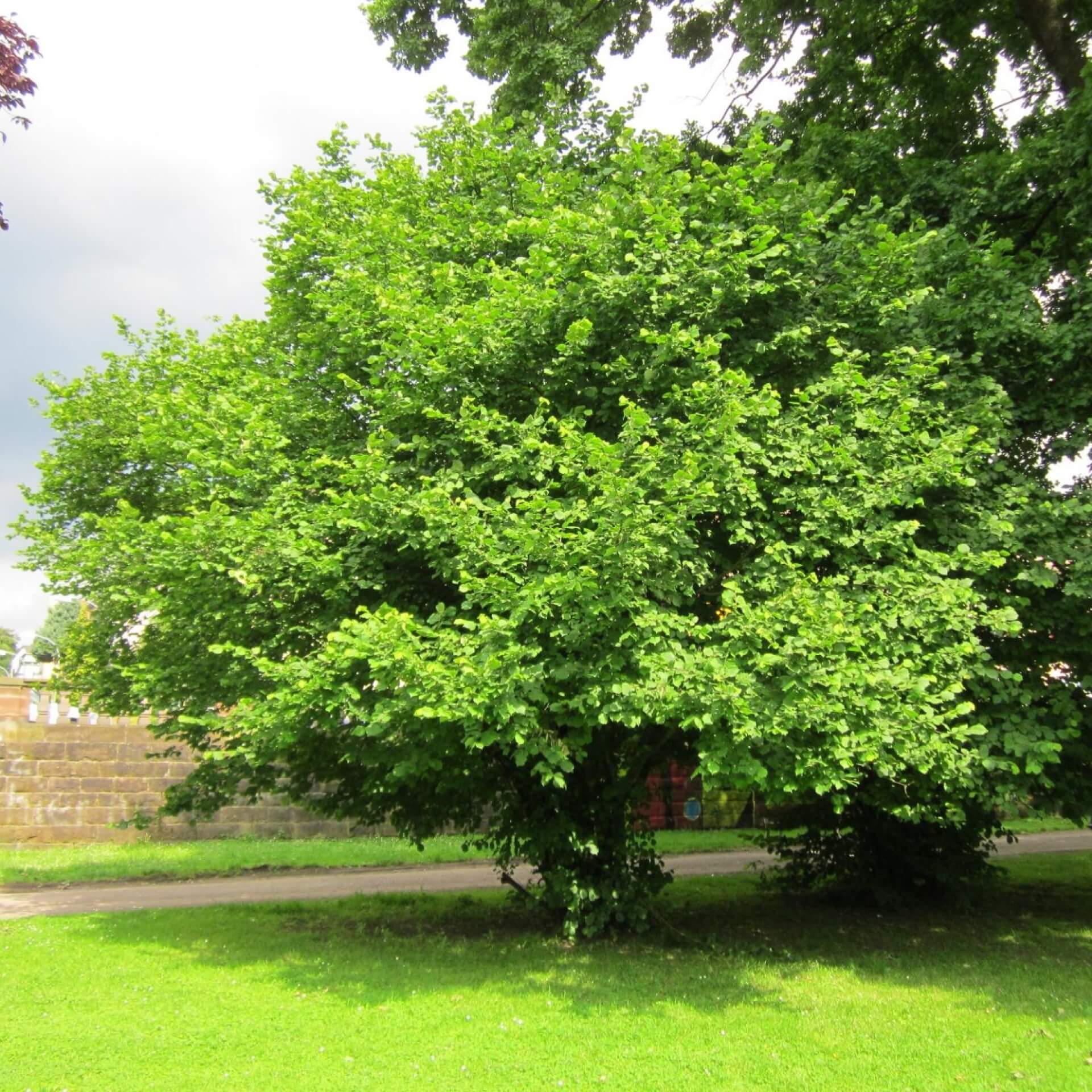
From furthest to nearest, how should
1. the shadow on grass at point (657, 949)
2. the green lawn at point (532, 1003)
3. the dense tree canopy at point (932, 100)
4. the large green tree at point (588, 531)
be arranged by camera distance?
Result: 1. the dense tree canopy at point (932, 100)
2. the shadow on grass at point (657, 949)
3. the large green tree at point (588, 531)
4. the green lawn at point (532, 1003)

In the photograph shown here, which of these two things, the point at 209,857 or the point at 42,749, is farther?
the point at 42,749

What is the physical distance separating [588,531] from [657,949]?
4180mm

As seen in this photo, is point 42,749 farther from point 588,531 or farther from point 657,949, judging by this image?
point 588,531

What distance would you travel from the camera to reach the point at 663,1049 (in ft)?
19.2

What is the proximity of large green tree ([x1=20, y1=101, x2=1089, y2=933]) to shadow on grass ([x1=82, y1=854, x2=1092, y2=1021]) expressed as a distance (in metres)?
0.79

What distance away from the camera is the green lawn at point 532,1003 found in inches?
213

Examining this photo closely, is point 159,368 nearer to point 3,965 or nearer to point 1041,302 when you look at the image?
point 3,965

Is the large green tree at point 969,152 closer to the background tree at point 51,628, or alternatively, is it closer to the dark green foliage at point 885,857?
the dark green foliage at point 885,857

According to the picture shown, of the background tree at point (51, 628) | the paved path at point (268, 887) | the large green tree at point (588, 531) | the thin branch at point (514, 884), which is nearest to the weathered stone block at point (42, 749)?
the paved path at point (268, 887)

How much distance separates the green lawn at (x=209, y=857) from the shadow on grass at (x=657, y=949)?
1.42 metres

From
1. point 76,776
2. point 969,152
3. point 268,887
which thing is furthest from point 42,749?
point 969,152

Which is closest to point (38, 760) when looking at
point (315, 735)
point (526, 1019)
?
point (315, 735)

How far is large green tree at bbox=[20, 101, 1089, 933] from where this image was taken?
21.5ft

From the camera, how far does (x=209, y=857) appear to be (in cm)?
1422
